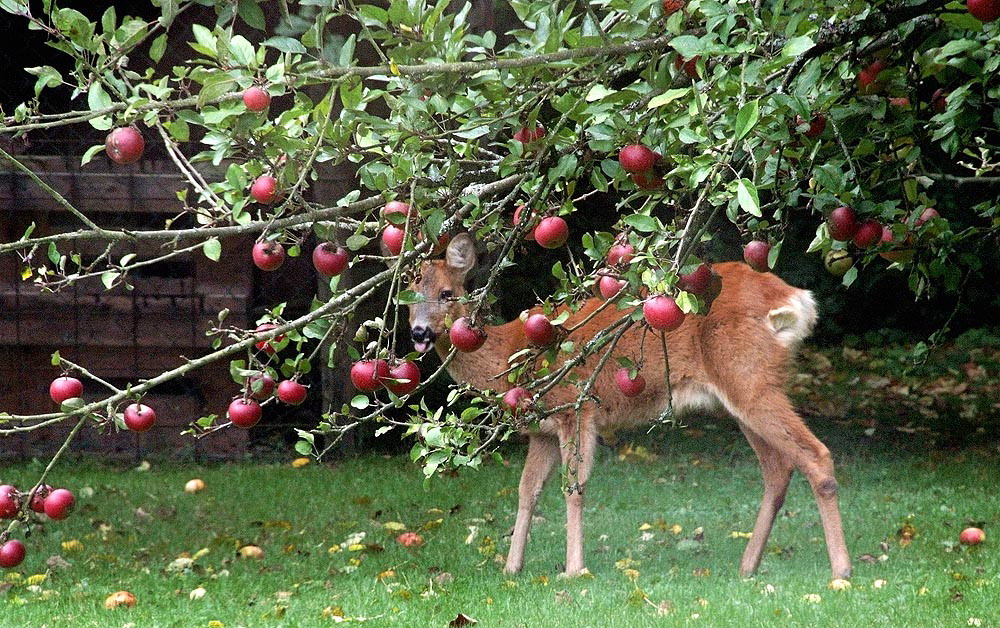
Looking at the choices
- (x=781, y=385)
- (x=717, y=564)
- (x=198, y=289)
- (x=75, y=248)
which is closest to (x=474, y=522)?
(x=717, y=564)

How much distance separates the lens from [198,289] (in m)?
8.53

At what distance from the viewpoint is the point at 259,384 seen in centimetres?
243

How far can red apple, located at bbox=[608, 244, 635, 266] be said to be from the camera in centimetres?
216

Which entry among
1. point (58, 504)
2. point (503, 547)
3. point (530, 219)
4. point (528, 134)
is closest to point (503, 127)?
point (528, 134)

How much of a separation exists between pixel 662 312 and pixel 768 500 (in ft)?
12.8

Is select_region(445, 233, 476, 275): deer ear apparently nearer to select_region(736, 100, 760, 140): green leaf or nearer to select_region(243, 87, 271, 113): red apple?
select_region(243, 87, 271, 113): red apple

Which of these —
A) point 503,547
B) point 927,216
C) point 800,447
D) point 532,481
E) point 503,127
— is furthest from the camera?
point 503,547

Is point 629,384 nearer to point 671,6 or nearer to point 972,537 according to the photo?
point 671,6

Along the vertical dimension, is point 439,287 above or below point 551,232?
below

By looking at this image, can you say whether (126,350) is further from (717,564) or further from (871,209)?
(871,209)

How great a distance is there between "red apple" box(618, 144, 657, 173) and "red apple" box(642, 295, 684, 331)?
275mm

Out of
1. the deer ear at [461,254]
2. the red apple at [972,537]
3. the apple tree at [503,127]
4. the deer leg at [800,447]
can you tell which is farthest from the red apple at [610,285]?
the red apple at [972,537]

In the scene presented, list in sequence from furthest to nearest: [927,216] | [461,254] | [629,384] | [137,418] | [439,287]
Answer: [439,287], [461,254], [927,216], [629,384], [137,418]

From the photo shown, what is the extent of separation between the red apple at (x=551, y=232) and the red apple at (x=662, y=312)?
0.40 meters
